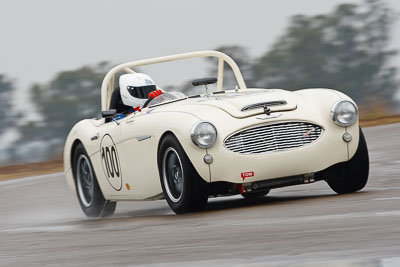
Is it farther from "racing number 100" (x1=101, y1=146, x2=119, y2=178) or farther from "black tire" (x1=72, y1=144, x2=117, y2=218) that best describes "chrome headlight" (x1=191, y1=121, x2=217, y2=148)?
"black tire" (x1=72, y1=144, x2=117, y2=218)

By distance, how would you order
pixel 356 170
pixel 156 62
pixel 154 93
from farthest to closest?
pixel 156 62 → pixel 154 93 → pixel 356 170

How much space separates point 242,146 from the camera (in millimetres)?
7699

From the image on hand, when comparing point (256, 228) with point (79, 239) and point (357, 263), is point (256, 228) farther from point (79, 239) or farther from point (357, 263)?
point (357, 263)

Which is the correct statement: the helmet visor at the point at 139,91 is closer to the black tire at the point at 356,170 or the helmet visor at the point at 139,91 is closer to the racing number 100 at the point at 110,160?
the racing number 100 at the point at 110,160

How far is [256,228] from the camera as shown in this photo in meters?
5.88

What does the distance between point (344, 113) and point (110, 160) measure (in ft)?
7.99

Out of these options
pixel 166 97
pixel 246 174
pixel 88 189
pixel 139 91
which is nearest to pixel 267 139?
pixel 246 174

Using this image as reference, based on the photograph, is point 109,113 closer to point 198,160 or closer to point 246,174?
point 198,160

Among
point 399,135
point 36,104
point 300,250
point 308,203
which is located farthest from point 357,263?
point 36,104

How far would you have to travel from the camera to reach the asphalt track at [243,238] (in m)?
4.57

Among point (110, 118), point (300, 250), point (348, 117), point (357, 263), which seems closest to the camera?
point (357, 263)

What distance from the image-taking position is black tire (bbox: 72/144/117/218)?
10.0 meters

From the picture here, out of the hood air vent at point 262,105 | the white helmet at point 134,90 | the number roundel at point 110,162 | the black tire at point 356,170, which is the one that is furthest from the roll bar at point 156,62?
the black tire at point 356,170

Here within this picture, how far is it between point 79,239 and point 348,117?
8.57 feet
